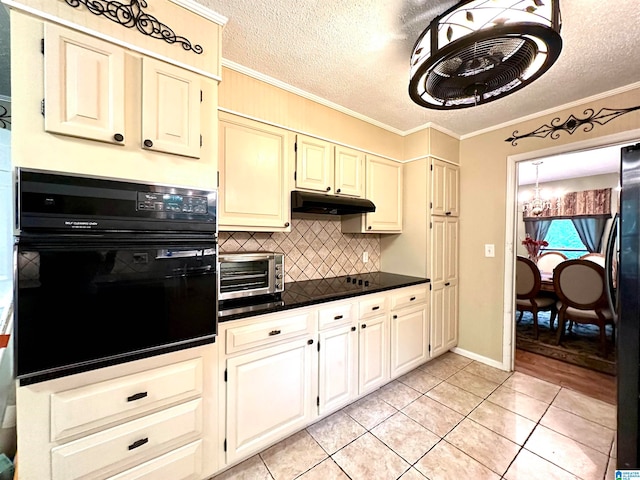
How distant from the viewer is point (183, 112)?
4.12ft

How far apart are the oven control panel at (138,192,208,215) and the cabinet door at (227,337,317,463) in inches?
32.8

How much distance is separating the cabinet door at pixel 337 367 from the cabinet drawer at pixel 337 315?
5 cm

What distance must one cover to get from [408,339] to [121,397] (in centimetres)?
212

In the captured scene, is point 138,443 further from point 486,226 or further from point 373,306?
point 486,226

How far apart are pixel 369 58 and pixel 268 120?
0.77 m

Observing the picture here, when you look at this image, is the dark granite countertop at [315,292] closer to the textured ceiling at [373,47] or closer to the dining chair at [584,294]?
the textured ceiling at [373,47]

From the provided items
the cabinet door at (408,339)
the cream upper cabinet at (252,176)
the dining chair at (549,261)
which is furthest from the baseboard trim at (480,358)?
the dining chair at (549,261)

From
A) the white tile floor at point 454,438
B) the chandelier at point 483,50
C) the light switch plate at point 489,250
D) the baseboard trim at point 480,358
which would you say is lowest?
the white tile floor at point 454,438

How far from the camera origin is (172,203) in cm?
121

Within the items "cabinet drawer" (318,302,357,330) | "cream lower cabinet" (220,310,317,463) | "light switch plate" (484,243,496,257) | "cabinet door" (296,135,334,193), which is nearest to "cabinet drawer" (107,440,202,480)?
"cream lower cabinet" (220,310,317,463)

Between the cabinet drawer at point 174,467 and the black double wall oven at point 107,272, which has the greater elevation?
the black double wall oven at point 107,272

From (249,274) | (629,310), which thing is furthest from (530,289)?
(249,274)

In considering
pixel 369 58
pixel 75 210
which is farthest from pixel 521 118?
pixel 75 210

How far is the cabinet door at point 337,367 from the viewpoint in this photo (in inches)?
71.9
